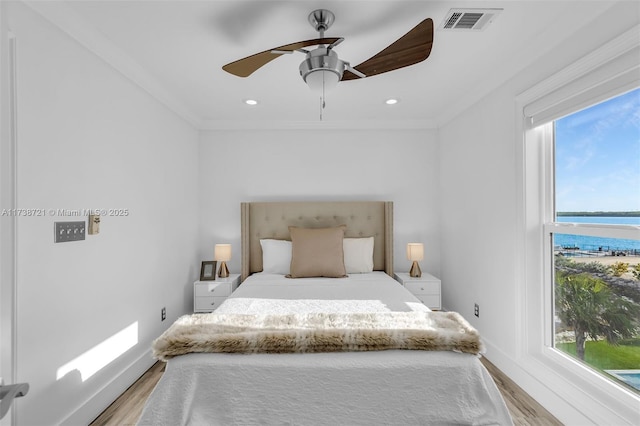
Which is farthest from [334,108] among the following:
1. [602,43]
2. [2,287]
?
[2,287]

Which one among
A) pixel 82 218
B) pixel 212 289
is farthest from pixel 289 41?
pixel 212 289

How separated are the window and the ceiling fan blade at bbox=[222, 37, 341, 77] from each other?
167 centimetres

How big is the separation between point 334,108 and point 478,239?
1.91m

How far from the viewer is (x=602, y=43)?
1702 mm

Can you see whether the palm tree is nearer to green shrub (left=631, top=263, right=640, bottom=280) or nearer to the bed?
green shrub (left=631, top=263, right=640, bottom=280)

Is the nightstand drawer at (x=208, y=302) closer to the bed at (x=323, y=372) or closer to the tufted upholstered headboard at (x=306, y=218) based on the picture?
the tufted upholstered headboard at (x=306, y=218)

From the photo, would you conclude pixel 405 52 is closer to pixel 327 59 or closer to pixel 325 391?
pixel 327 59

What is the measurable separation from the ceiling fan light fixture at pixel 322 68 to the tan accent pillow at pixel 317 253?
1.76m

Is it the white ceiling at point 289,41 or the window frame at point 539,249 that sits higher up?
the white ceiling at point 289,41

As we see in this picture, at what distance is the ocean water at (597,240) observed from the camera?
5.62 feet

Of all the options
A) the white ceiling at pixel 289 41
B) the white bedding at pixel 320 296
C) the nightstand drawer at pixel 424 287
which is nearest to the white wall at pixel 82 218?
the white ceiling at pixel 289 41

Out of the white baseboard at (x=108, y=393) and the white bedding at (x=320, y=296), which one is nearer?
the white baseboard at (x=108, y=393)

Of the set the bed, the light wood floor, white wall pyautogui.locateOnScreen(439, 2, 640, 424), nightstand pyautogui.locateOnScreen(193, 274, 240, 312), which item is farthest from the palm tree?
nightstand pyautogui.locateOnScreen(193, 274, 240, 312)

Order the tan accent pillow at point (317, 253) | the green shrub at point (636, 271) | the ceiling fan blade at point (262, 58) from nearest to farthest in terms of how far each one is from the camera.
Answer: the ceiling fan blade at point (262, 58), the green shrub at point (636, 271), the tan accent pillow at point (317, 253)
